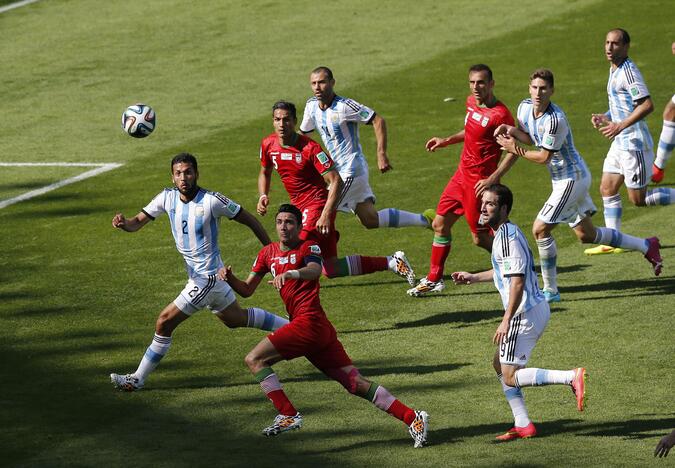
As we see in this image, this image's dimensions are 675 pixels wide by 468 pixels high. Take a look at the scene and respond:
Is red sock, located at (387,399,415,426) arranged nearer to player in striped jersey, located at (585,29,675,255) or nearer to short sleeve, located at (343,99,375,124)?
short sleeve, located at (343,99,375,124)

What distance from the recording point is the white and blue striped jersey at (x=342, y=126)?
14.8 m

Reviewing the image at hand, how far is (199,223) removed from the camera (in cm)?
1207

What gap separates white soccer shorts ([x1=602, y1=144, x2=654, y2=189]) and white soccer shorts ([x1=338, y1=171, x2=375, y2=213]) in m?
3.18

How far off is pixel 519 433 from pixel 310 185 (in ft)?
14.1

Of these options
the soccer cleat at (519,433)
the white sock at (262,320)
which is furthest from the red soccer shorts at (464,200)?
the soccer cleat at (519,433)

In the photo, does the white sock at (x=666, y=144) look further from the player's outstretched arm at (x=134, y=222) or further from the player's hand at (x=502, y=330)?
the player's hand at (x=502, y=330)

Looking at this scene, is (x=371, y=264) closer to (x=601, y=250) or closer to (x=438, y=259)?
(x=438, y=259)

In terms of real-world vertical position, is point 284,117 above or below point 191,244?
above

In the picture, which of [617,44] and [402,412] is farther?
[617,44]

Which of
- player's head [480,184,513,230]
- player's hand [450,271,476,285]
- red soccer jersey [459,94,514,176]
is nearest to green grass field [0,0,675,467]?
player's hand [450,271,476,285]

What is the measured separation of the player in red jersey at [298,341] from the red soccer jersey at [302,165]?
2682mm

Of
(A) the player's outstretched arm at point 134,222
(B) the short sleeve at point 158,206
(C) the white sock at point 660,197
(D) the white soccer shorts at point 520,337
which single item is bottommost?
(D) the white soccer shorts at point 520,337

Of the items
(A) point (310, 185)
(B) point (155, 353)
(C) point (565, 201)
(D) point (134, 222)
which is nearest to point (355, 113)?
(A) point (310, 185)

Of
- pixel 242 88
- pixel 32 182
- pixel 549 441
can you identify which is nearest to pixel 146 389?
pixel 549 441
